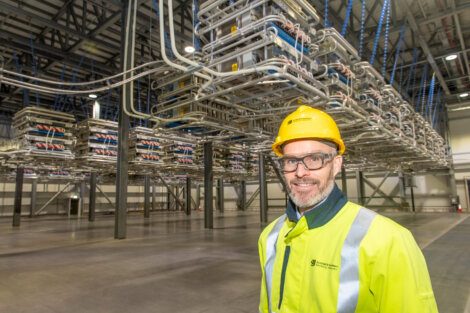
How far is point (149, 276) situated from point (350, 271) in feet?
12.6

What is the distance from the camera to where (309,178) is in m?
1.56

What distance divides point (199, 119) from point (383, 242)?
5.88 m

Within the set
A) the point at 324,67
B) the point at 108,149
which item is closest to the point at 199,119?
the point at 324,67

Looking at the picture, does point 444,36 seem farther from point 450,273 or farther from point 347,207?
point 347,207

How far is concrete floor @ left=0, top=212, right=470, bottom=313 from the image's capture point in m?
3.31

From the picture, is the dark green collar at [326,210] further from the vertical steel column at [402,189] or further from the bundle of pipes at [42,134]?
the vertical steel column at [402,189]

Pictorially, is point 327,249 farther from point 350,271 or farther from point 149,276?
point 149,276

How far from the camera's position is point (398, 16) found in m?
12.5

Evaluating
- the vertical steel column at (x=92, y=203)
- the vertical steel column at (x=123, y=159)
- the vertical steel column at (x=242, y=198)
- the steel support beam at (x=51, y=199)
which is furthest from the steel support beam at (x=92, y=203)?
the vertical steel column at (x=242, y=198)

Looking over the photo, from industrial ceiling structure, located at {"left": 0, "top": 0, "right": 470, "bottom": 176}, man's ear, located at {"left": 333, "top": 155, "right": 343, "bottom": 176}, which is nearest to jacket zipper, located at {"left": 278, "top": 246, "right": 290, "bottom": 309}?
man's ear, located at {"left": 333, "top": 155, "right": 343, "bottom": 176}

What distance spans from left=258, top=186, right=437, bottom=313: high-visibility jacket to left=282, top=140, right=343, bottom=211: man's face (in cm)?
6

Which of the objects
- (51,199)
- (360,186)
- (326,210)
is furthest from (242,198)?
(326,210)

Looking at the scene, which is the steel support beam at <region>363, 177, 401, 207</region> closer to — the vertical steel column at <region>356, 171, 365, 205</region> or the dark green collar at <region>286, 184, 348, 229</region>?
the vertical steel column at <region>356, 171, 365, 205</region>

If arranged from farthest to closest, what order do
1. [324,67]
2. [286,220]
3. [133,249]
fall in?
[133,249], [324,67], [286,220]
